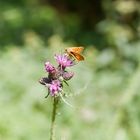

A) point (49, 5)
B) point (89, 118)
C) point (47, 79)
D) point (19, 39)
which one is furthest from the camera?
point (49, 5)

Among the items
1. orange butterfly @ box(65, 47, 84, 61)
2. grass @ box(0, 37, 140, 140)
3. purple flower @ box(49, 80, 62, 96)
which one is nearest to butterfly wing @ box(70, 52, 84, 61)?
orange butterfly @ box(65, 47, 84, 61)

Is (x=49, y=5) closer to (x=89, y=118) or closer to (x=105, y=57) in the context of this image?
(x=105, y=57)

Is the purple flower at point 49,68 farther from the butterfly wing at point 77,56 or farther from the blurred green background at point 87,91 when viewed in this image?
the blurred green background at point 87,91

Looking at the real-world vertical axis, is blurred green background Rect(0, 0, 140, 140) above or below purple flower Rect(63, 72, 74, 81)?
above

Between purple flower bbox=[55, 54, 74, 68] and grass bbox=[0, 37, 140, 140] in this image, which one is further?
grass bbox=[0, 37, 140, 140]

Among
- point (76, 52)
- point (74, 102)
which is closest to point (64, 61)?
point (76, 52)

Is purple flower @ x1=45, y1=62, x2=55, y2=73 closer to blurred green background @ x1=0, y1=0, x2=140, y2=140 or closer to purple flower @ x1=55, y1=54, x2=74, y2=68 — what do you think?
purple flower @ x1=55, y1=54, x2=74, y2=68

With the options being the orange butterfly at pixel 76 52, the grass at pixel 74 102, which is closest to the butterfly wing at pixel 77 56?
the orange butterfly at pixel 76 52

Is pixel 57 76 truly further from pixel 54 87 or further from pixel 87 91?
pixel 87 91

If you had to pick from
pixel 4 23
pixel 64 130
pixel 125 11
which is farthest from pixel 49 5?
pixel 64 130
